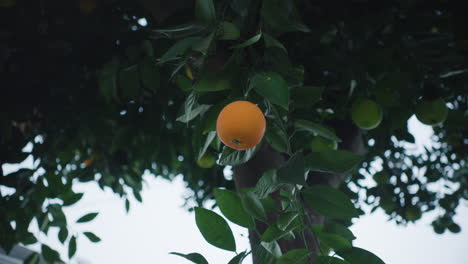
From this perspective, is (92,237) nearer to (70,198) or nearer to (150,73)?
(70,198)

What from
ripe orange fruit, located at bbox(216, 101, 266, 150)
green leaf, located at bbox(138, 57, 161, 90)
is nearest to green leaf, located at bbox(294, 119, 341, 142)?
ripe orange fruit, located at bbox(216, 101, 266, 150)

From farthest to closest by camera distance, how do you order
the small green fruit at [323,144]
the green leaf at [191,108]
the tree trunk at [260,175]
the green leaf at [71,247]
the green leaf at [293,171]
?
the green leaf at [71,247] → the small green fruit at [323,144] → the tree trunk at [260,175] → the green leaf at [191,108] → the green leaf at [293,171]

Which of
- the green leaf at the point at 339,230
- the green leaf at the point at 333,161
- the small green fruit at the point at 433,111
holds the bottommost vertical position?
the small green fruit at the point at 433,111

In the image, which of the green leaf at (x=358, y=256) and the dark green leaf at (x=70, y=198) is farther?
the dark green leaf at (x=70, y=198)

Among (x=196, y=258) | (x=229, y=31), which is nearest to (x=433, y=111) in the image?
(x=229, y=31)

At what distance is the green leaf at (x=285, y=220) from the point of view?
2.01ft

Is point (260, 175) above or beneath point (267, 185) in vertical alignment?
beneath

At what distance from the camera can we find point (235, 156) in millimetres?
815

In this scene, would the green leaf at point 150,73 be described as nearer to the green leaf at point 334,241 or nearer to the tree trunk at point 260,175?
the tree trunk at point 260,175

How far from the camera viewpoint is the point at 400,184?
7.75 ft

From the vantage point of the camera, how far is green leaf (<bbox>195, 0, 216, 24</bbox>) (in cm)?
73

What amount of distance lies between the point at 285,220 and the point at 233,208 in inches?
4.3

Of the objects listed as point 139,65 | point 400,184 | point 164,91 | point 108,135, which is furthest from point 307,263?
point 400,184

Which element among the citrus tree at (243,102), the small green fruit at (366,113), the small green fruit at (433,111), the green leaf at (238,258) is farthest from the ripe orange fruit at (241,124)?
the small green fruit at (433,111)
